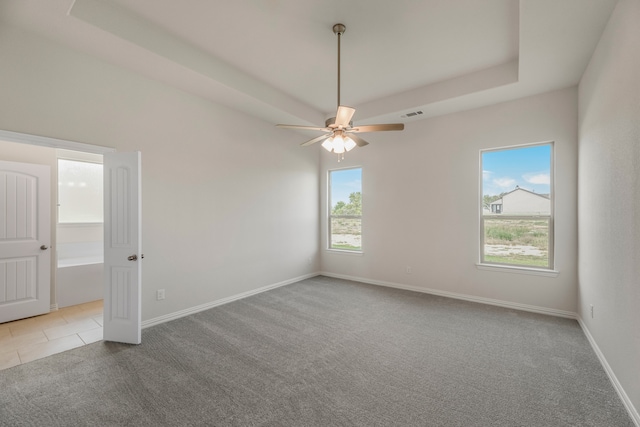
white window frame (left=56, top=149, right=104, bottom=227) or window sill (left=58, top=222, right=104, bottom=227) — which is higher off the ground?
white window frame (left=56, top=149, right=104, bottom=227)

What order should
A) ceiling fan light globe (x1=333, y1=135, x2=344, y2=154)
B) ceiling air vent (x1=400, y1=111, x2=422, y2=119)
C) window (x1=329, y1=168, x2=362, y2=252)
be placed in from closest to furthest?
ceiling fan light globe (x1=333, y1=135, x2=344, y2=154), ceiling air vent (x1=400, y1=111, x2=422, y2=119), window (x1=329, y1=168, x2=362, y2=252)

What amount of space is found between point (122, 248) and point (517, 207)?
17.1ft

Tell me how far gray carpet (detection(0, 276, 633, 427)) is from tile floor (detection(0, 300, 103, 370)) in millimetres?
224

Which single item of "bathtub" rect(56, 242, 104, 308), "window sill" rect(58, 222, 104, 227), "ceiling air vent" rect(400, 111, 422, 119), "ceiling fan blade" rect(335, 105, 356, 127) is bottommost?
"bathtub" rect(56, 242, 104, 308)

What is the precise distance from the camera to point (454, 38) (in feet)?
10.0

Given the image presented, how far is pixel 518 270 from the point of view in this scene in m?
4.00

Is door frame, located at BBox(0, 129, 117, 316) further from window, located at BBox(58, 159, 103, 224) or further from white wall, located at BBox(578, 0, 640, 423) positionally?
white wall, located at BBox(578, 0, 640, 423)

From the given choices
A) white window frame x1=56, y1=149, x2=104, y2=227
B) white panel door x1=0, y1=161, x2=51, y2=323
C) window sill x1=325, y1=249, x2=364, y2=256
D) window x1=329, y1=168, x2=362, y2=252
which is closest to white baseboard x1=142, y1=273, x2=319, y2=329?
window sill x1=325, y1=249, x2=364, y2=256

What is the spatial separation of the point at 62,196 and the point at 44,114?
10.8ft

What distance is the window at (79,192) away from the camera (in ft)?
16.9

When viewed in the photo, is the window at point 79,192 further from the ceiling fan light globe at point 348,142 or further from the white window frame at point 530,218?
the white window frame at point 530,218

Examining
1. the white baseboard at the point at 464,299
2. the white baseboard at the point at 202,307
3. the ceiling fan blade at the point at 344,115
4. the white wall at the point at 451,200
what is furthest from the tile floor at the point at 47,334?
the white wall at the point at 451,200

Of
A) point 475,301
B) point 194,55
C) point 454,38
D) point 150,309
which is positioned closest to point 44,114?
point 194,55

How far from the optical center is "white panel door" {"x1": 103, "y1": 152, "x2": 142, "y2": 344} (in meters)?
2.97
